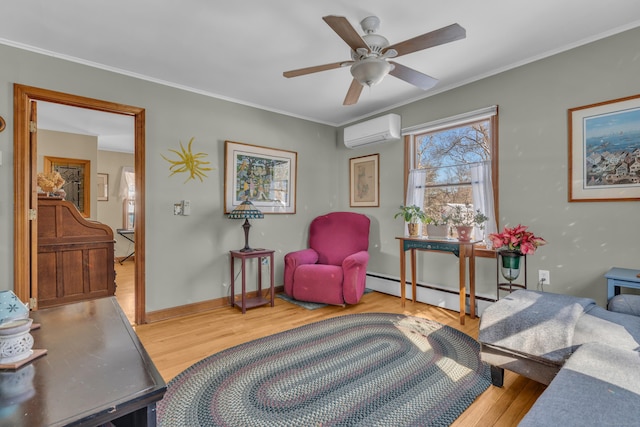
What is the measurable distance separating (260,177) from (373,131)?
60.5 inches

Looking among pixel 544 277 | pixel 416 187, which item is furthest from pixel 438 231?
pixel 544 277

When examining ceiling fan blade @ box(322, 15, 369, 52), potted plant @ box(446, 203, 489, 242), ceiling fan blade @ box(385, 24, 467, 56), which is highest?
ceiling fan blade @ box(322, 15, 369, 52)

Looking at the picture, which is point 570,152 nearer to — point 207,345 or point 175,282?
point 207,345

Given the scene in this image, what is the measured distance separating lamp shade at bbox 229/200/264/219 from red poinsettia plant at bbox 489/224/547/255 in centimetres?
231

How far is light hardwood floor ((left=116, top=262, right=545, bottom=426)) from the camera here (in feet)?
5.33

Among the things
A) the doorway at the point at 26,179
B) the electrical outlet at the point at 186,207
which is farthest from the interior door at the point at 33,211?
the electrical outlet at the point at 186,207

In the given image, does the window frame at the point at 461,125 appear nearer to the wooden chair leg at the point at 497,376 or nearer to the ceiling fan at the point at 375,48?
the ceiling fan at the point at 375,48

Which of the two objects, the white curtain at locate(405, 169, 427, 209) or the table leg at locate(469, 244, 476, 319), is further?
the white curtain at locate(405, 169, 427, 209)

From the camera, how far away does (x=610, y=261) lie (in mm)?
2258

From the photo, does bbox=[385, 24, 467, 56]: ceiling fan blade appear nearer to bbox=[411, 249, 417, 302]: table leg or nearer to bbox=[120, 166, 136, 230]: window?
bbox=[411, 249, 417, 302]: table leg

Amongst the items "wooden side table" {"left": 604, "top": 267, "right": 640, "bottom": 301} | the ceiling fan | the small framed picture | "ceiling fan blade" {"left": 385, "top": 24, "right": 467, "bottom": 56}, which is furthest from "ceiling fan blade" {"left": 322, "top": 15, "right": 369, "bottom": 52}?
the small framed picture

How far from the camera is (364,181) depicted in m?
4.20

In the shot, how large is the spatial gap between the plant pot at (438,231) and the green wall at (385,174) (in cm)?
35

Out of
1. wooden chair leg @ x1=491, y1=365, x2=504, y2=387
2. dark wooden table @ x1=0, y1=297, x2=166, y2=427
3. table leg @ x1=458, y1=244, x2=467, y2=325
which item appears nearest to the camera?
dark wooden table @ x1=0, y1=297, x2=166, y2=427
